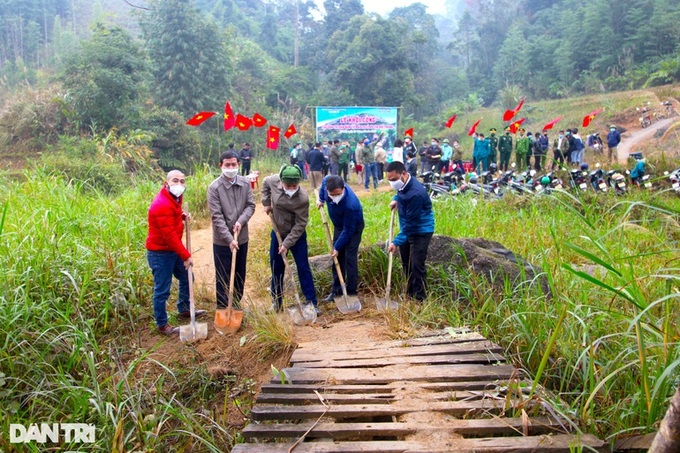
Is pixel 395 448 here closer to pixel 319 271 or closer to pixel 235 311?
pixel 235 311

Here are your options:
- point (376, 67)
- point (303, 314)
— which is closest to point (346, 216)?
point (303, 314)

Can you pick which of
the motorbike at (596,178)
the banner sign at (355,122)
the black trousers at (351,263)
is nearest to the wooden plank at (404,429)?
the black trousers at (351,263)

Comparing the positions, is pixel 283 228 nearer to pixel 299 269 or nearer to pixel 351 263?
pixel 299 269

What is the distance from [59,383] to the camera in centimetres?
376

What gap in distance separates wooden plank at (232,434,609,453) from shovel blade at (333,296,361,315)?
A: 237 cm

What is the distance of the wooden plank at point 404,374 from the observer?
10.8 feet

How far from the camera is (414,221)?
491cm

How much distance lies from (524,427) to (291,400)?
1.30 meters

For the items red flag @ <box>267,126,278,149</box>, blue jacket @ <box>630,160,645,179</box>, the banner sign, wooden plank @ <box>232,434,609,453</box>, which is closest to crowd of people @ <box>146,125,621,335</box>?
wooden plank @ <box>232,434,609,453</box>

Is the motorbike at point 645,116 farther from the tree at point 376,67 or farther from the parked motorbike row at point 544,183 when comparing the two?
the parked motorbike row at point 544,183

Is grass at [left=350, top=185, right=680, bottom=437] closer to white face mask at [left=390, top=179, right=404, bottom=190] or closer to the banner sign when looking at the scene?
white face mask at [left=390, top=179, right=404, bottom=190]

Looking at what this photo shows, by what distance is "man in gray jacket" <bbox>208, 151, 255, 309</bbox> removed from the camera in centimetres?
488

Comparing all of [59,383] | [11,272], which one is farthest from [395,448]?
[11,272]

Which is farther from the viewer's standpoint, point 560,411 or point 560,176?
point 560,176
